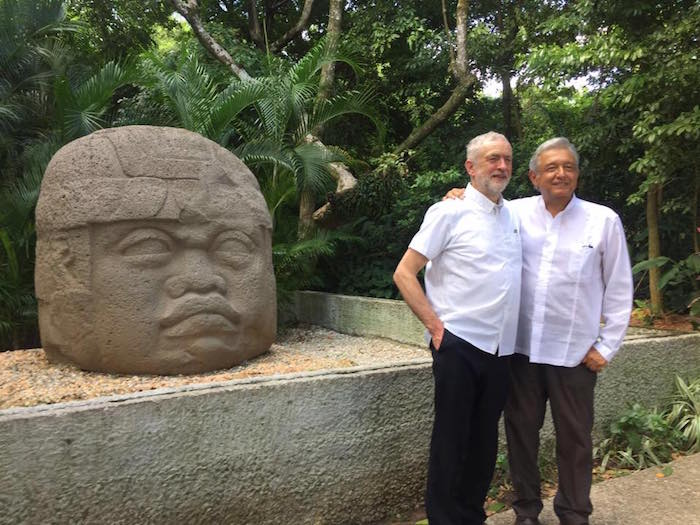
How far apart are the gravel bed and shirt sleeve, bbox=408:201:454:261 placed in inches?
65.7

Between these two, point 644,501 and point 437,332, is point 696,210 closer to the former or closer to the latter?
point 644,501

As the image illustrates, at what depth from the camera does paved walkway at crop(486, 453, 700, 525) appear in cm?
284

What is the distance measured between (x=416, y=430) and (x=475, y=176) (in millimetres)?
1305

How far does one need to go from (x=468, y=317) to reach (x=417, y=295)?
8.2 inches

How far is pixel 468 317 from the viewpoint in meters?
2.41

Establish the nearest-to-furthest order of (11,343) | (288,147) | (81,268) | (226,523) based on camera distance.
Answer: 1. (226,523)
2. (81,268)
3. (11,343)
4. (288,147)

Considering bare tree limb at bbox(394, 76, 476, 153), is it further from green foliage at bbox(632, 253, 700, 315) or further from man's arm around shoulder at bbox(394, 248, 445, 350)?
man's arm around shoulder at bbox(394, 248, 445, 350)

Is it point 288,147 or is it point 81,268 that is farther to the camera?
point 288,147

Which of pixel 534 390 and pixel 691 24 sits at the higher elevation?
pixel 691 24

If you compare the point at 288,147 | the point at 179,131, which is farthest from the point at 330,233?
the point at 179,131

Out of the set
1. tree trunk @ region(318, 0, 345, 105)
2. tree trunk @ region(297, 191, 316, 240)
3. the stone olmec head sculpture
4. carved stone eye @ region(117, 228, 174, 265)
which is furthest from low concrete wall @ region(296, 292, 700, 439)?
tree trunk @ region(318, 0, 345, 105)

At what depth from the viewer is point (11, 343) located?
20.5ft

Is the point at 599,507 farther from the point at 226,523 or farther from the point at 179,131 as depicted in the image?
the point at 179,131

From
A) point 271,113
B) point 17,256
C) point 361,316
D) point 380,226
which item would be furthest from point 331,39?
point 17,256
